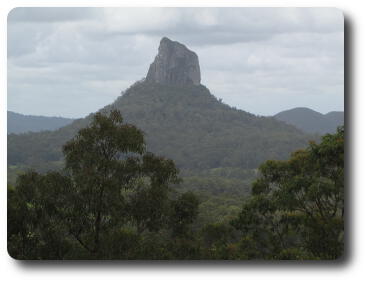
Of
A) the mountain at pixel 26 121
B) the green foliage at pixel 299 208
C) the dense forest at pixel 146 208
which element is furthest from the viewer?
the mountain at pixel 26 121

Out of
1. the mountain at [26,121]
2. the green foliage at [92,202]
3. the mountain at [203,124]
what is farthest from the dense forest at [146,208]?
the mountain at [203,124]

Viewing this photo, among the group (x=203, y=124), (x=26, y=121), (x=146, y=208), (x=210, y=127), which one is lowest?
(x=146, y=208)

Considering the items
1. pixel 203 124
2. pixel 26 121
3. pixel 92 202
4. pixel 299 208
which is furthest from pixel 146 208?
pixel 203 124

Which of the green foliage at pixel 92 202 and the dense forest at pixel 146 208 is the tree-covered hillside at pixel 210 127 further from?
the green foliage at pixel 92 202

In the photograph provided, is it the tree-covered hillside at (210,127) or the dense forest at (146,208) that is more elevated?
the tree-covered hillside at (210,127)

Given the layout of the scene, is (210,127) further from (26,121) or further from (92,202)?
(92,202)

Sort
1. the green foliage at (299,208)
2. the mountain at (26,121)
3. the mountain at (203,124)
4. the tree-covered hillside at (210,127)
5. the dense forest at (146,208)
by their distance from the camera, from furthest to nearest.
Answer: the tree-covered hillside at (210,127), the mountain at (203,124), the mountain at (26,121), the green foliage at (299,208), the dense forest at (146,208)

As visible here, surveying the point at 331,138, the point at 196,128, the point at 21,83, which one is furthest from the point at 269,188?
the point at 196,128
